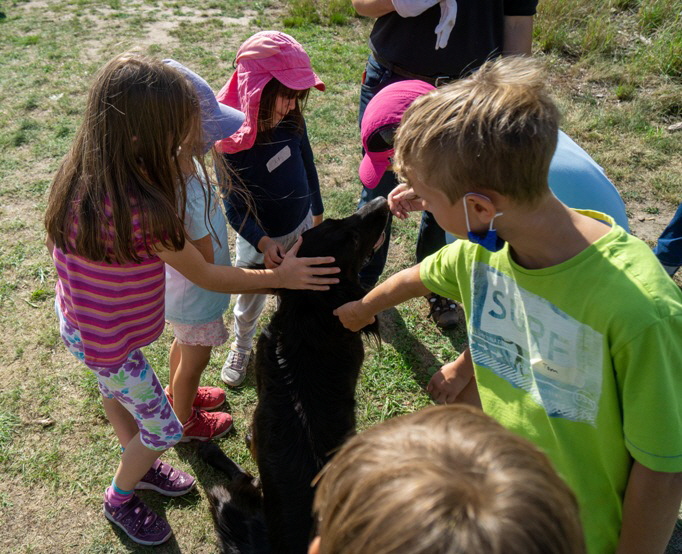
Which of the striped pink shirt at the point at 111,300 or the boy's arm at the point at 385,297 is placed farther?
the striped pink shirt at the point at 111,300

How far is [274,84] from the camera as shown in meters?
2.73

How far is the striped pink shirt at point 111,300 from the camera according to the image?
208 cm

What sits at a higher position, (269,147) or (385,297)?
(269,147)

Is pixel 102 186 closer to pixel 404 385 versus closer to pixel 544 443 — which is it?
pixel 544 443

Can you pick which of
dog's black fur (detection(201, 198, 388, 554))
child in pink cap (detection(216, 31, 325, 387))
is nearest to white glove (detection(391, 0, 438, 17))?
child in pink cap (detection(216, 31, 325, 387))

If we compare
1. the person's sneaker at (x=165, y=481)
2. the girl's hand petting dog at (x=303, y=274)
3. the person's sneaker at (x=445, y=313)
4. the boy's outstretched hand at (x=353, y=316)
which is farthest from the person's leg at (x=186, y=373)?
the person's sneaker at (x=445, y=313)

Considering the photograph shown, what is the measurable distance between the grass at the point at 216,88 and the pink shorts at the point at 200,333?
777 mm

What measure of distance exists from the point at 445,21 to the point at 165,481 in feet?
9.26

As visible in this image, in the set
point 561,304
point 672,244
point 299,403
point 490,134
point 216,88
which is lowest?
point 672,244

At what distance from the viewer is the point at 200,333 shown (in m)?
2.74

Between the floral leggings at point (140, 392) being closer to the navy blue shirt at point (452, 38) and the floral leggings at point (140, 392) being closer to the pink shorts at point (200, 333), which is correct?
the pink shorts at point (200, 333)

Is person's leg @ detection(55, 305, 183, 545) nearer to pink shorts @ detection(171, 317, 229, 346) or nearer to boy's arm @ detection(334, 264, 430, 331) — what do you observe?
pink shorts @ detection(171, 317, 229, 346)

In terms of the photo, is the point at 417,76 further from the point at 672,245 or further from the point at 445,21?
the point at 672,245

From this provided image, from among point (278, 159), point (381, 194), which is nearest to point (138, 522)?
point (278, 159)
